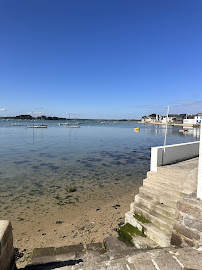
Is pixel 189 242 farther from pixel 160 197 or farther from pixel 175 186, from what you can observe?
pixel 175 186

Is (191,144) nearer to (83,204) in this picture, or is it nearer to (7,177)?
(83,204)

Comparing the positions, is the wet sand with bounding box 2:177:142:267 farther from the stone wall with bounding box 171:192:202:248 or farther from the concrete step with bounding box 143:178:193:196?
the stone wall with bounding box 171:192:202:248

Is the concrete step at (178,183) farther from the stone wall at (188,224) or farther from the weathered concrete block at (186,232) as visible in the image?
the weathered concrete block at (186,232)

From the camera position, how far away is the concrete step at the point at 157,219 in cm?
Answer: 495

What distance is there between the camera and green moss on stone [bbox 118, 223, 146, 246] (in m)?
5.27

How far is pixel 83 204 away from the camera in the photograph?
28.2ft

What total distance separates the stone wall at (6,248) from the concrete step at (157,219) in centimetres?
400

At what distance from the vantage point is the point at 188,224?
13.0 feet

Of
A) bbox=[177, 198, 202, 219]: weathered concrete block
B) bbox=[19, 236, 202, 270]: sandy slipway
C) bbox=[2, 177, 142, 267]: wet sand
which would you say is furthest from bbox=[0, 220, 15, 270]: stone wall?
bbox=[177, 198, 202, 219]: weathered concrete block

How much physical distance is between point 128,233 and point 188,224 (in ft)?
7.22

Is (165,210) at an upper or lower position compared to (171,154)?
lower

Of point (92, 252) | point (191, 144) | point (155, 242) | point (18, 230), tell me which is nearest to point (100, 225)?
point (92, 252)

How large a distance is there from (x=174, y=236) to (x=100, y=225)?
325cm

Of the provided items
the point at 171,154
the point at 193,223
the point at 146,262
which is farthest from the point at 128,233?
the point at 171,154
